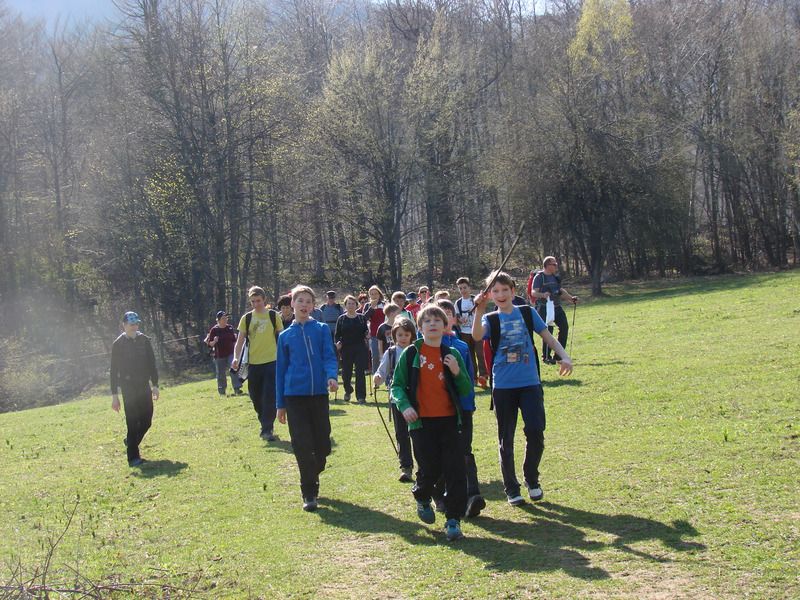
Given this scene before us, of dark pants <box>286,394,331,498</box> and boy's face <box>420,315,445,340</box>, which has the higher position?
boy's face <box>420,315,445,340</box>

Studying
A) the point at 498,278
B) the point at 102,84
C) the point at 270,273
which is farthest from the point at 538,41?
the point at 498,278

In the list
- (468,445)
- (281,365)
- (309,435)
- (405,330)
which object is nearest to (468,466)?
(468,445)

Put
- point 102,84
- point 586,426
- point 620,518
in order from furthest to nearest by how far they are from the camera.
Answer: point 102,84 < point 586,426 < point 620,518

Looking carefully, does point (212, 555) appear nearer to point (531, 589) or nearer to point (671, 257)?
point (531, 589)

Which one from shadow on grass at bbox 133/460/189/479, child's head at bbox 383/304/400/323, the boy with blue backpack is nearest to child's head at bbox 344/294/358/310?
child's head at bbox 383/304/400/323

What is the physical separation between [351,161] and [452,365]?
3339cm

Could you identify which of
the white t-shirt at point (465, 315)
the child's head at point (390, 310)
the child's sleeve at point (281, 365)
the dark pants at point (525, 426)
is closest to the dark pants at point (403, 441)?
the child's sleeve at point (281, 365)

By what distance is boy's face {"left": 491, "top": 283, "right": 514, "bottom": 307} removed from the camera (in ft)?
23.5

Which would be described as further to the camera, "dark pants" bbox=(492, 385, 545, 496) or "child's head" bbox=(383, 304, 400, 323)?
"child's head" bbox=(383, 304, 400, 323)

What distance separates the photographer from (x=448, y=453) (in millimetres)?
6605

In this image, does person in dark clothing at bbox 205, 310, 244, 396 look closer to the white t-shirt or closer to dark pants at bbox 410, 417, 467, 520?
the white t-shirt

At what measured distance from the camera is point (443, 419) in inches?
260

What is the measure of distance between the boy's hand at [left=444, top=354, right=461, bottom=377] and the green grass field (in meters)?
1.32

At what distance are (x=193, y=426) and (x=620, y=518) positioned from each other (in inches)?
404
